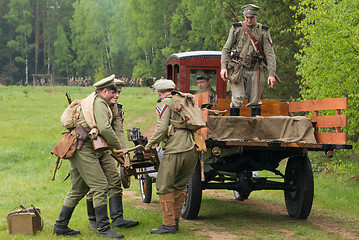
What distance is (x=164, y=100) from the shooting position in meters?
7.18

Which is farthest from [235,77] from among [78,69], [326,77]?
[78,69]

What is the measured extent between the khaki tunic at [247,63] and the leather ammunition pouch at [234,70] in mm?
66

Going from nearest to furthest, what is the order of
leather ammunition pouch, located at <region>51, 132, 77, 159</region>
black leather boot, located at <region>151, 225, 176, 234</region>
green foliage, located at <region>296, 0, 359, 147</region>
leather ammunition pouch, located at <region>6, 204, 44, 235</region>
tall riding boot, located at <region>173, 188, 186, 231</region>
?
1. leather ammunition pouch, located at <region>51, 132, 77, 159</region>
2. leather ammunition pouch, located at <region>6, 204, 44, 235</region>
3. black leather boot, located at <region>151, 225, 176, 234</region>
4. tall riding boot, located at <region>173, 188, 186, 231</region>
5. green foliage, located at <region>296, 0, 359, 147</region>

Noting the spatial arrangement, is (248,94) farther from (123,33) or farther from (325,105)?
(123,33)

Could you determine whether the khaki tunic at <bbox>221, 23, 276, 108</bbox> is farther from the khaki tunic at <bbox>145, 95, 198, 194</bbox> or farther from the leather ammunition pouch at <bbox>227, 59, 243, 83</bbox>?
the khaki tunic at <bbox>145, 95, 198, 194</bbox>

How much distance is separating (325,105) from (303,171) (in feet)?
3.71

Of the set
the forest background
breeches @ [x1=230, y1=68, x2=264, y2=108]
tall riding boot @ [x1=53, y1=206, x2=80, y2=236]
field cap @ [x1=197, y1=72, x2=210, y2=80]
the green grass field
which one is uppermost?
the forest background

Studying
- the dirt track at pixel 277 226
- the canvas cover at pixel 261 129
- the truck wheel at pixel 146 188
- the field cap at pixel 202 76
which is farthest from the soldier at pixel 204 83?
the canvas cover at pixel 261 129

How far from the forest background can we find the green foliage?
2cm

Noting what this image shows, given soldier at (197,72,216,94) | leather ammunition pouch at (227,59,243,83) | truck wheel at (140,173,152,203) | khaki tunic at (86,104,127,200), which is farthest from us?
soldier at (197,72,216,94)

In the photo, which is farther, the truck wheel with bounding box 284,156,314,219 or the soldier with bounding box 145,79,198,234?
the truck wheel with bounding box 284,156,314,219

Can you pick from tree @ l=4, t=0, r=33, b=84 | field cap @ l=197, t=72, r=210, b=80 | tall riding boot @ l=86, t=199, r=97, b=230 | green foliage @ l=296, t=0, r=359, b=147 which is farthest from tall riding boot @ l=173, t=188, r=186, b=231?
tree @ l=4, t=0, r=33, b=84

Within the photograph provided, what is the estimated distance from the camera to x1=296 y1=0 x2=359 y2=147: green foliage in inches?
432

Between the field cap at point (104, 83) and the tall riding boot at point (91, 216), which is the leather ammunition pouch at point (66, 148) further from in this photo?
the tall riding boot at point (91, 216)
